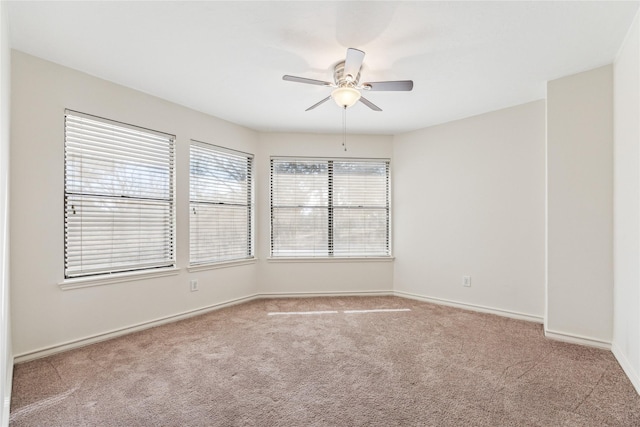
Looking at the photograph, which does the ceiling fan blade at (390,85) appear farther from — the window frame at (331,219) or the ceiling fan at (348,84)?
the window frame at (331,219)

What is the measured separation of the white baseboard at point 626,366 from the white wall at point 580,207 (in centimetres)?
13

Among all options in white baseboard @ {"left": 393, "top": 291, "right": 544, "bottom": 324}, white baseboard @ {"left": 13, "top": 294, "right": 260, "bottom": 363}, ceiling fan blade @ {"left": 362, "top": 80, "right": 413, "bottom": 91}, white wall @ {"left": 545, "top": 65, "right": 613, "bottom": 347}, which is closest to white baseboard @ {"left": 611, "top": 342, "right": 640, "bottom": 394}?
white wall @ {"left": 545, "top": 65, "right": 613, "bottom": 347}

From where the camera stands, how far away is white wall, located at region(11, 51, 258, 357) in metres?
2.52

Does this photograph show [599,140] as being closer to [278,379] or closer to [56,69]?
[278,379]

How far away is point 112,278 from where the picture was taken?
3074mm

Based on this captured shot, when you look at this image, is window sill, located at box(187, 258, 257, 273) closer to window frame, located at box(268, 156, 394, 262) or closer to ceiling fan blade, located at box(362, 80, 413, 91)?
window frame, located at box(268, 156, 394, 262)

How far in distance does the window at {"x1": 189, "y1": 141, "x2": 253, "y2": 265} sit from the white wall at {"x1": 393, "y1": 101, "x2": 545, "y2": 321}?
7.47ft

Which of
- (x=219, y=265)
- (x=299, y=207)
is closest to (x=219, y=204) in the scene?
(x=219, y=265)

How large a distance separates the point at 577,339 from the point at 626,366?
1.74 ft

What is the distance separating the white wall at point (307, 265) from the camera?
471 centimetres

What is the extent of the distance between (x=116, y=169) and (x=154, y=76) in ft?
3.25

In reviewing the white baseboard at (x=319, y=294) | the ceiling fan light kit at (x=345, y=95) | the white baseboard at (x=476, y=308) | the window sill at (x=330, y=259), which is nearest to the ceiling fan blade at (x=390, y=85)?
the ceiling fan light kit at (x=345, y=95)

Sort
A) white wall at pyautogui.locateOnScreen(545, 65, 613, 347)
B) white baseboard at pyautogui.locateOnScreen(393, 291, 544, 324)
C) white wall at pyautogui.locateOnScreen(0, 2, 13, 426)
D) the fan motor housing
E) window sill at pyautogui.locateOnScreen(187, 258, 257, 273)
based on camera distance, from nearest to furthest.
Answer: white wall at pyautogui.locateOnScreen(0, 2, 13, 426) → the fan motor housing → white wall at pyautogui.locateOnScreen(545, 65, 613, 347) → white baseboard at pyautogui.locateOnScreen(393, 291, 544, 324) → window sill at pyautogui.locateOnScreen(187, 258, 257, 273)

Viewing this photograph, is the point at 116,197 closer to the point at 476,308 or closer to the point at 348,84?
the point at 348,84
